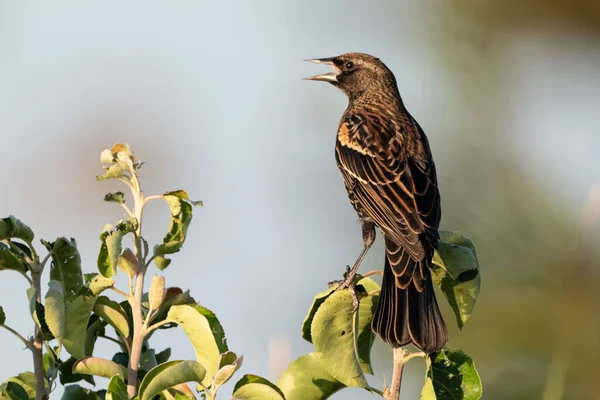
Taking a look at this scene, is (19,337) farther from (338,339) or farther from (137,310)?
(338,339)

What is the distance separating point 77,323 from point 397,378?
61 centimetres

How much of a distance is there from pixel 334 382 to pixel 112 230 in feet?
1.96

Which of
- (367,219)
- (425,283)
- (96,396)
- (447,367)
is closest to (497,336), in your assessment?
(367,219)

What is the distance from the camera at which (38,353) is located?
1986 millimetres

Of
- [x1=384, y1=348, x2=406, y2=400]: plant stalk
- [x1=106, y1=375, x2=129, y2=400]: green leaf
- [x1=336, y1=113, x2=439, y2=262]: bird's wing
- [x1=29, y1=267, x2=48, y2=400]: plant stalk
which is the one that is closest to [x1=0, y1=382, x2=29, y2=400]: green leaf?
[x1=29, y1=267, x2=48, y2=400]: plant stalk

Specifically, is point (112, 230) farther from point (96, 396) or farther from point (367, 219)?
point (367, 219)

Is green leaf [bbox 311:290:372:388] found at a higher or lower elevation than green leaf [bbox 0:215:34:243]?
lower

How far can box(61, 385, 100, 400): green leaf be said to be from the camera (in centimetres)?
198

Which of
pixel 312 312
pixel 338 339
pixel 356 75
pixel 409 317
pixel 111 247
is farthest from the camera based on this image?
pixel 356 75

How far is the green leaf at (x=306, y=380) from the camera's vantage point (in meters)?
2.07

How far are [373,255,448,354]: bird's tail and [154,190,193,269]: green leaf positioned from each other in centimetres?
60

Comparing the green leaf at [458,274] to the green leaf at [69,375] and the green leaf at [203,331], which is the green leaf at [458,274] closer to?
the green leaf at [203,331]

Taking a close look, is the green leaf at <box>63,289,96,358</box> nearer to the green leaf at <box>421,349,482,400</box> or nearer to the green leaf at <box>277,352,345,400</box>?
A: the green leaf at <box>277,352,345,400</box>

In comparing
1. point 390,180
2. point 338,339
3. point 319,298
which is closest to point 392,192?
point 390,180
